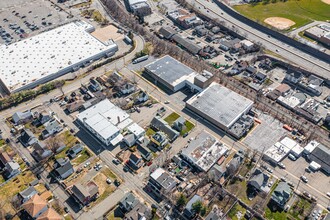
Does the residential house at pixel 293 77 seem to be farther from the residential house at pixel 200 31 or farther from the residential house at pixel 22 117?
the residential house at pixel 22 117

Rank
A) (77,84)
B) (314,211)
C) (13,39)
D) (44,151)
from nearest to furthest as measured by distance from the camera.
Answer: (314,211) < (44,151) < (77,84) < (13,39)

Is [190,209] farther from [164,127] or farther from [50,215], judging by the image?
[50,215]

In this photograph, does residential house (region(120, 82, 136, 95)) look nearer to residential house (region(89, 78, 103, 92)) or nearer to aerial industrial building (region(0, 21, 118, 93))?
residential house (region(89, 78, 103, 92))

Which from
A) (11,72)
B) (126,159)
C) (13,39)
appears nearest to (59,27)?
(13,39)

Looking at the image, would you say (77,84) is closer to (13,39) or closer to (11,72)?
(11,72)

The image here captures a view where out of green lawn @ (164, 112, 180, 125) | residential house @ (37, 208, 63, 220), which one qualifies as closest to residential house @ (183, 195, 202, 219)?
green lawn @ (164, 112, 180, 125)
